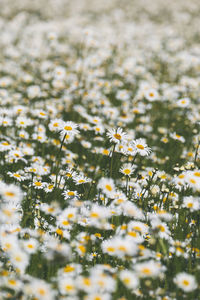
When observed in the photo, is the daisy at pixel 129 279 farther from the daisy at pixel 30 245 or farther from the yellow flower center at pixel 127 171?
the yellow flower center at pixel 127 171

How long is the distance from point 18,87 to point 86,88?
1146 millimetres

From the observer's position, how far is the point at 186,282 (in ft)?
6.68

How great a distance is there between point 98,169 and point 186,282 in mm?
1865

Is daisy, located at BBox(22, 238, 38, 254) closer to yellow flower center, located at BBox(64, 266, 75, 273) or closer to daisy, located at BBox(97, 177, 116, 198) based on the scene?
yellow flower center, located at BBox(64, 266, 75, 273)

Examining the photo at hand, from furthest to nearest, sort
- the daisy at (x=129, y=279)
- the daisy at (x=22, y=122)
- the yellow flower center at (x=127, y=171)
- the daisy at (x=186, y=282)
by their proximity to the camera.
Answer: the daisy at (x=22, y=122) < the yellow flower center at (x=127, y=171) < the daisy at (x=186, y=282) < the daisy at (x=129, y=279)

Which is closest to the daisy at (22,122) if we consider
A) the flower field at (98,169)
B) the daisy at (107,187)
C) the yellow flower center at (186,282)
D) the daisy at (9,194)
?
the flower field at (98,169)

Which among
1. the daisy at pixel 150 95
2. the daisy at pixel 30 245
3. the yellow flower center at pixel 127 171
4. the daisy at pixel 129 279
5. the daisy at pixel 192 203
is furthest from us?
the daisy at pixel 150 95

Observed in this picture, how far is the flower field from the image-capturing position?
206 cm

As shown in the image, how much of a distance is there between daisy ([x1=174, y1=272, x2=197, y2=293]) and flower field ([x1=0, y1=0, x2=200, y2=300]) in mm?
12

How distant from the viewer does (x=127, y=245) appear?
205cm

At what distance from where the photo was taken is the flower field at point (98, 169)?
206 cm

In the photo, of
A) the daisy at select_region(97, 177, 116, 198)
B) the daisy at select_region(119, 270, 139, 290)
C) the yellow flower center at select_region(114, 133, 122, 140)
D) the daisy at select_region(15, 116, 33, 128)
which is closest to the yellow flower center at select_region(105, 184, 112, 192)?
the daisy at select_region(97, 177, 116, 198)

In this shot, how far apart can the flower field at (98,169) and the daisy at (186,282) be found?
0.04 feet

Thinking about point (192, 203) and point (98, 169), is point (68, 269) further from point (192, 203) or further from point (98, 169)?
point (98, 169)
